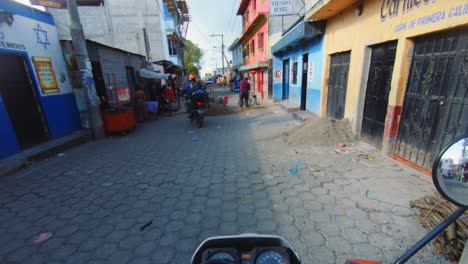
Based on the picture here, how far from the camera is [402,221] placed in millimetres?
2482

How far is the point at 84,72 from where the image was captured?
6195 millimetres

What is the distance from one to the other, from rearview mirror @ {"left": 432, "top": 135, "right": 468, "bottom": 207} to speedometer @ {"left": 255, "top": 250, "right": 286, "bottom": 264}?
873mm

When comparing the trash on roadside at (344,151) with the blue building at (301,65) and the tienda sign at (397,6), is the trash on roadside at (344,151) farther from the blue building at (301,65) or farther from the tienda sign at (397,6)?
the blue building at (301,65)

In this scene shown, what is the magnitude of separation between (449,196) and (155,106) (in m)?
10.5

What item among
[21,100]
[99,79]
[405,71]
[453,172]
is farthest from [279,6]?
[453,172]

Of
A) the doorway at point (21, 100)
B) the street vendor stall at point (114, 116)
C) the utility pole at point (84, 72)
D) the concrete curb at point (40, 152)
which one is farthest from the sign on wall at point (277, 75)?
the doorway at point (21, 100)

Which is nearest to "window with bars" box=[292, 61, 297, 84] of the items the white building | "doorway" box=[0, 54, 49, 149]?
"doorway" box=[0, 54, 49, 149]

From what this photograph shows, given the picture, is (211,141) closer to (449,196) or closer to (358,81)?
(358,81)

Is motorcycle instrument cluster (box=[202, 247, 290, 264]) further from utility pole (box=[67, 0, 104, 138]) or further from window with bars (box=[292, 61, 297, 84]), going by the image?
window with bars (box=[292, 61, 297, 84])

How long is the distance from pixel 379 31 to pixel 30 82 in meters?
8.26

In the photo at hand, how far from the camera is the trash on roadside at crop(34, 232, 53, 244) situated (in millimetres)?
2455

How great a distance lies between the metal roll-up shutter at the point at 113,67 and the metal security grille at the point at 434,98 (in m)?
8.96

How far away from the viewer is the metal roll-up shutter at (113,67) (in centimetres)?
788

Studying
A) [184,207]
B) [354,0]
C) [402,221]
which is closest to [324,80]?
[354,0]
